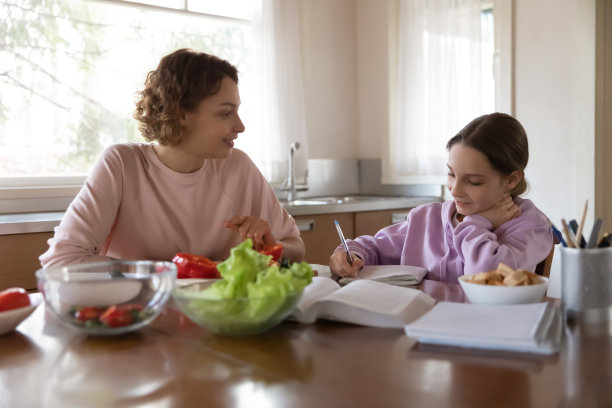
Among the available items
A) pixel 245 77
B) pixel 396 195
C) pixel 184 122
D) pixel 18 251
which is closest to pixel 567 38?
pixel 396 195

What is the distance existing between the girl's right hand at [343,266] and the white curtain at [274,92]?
2237 millimetres

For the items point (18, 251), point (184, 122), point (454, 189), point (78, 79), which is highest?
point (78, 79)

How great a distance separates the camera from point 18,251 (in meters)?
2.41

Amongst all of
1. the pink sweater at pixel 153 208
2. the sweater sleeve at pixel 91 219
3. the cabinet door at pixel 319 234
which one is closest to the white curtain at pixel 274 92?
the cabinet door at pixel 319 234

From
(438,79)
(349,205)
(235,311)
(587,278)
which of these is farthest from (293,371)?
(438,79)

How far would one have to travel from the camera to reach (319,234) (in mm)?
3271

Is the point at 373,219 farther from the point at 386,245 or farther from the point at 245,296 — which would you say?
the point at 245,296

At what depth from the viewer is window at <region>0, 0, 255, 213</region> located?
3.02 metres

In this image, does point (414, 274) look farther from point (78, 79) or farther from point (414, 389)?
point (78, 79)

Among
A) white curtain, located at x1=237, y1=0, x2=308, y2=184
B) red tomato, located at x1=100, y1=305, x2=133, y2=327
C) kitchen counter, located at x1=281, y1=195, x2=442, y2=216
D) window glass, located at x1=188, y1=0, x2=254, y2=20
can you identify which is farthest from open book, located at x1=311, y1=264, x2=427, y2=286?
window glass, located at x1=188, y1=0, x2=254, y2=20

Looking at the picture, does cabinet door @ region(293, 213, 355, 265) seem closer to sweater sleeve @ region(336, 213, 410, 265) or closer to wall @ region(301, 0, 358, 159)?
wall @ region(301, 0, 358, 159)

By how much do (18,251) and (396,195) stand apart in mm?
2484

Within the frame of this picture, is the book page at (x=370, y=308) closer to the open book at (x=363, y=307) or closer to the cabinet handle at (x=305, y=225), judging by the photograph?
the open book at (x=363, y=307)

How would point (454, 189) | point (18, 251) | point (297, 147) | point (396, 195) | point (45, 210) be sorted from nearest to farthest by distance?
point (454, 189) < point (18, 251) < point (45, 210) < point (297, 147) < point (396, 195)
